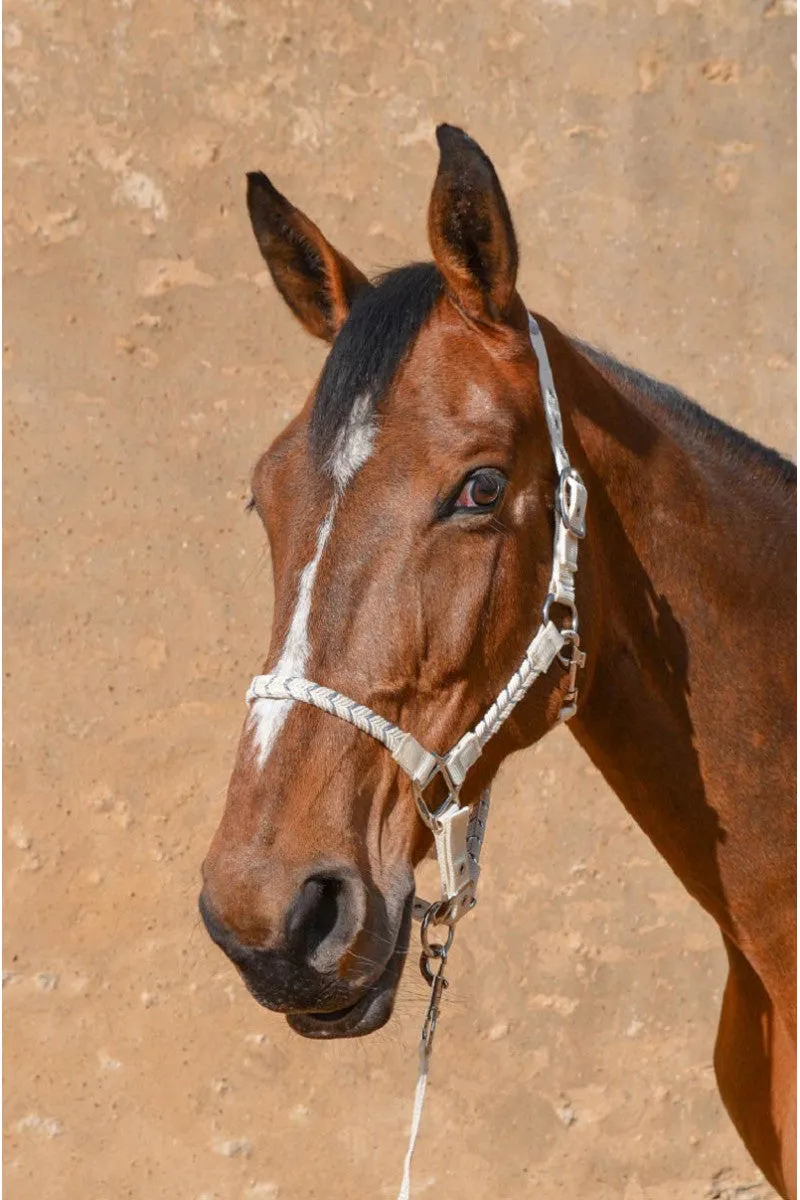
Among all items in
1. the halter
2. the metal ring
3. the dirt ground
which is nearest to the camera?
the halter

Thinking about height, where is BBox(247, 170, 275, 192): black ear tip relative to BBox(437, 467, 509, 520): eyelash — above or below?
above

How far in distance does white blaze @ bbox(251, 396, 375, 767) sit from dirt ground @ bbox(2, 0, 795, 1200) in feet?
6.90

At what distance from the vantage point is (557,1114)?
12.2 feet

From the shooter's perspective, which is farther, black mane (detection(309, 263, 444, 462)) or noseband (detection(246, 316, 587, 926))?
black mane (detection(309, 263, 444, 462))

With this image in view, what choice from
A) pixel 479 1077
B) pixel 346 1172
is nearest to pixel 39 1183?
pixel 346 1172

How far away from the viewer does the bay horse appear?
1495 mm

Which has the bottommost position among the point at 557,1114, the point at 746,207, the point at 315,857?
the point at 557,1114

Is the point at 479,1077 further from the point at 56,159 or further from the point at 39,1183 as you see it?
the point at 56,159

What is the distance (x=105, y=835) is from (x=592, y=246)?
96.9 inches

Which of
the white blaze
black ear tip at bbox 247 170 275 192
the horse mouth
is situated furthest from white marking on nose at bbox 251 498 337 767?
black ear tip at bbox 247 170 275 192

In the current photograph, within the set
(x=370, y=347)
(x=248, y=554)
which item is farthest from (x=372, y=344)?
(x=248, y=554)

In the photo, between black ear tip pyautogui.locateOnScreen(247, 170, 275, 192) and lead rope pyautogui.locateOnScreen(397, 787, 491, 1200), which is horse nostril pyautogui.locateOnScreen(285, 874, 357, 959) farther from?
black ear tip pyautogui.locateOnScreen(247, 170, 275, 192)

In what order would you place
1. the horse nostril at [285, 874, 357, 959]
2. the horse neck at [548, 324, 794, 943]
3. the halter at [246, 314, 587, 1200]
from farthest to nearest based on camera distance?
the horse neck at [548, 324, 794, 943]
the halter at [246, 314, 587, 1200]
the horse nostril at [285, 874, 357, 959]

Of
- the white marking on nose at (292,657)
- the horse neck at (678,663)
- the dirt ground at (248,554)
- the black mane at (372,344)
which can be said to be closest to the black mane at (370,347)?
the black mane at (372,344)
